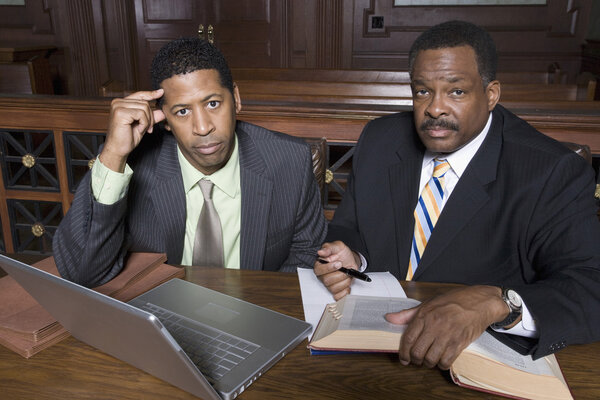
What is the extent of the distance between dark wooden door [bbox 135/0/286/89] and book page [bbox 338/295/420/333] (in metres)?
5.63

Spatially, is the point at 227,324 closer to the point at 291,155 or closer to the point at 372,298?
the point at 372,298

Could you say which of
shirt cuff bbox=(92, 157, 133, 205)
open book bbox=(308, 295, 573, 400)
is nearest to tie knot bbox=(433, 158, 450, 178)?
open book bbox=(308, 295, 573, 400)

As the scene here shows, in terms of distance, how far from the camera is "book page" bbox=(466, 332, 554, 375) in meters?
1.00

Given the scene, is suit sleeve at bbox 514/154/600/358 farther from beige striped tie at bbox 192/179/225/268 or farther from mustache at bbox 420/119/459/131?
beige striped tie at bbox 192/179/225/268

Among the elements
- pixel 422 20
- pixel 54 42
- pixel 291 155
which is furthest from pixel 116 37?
pixel 291 155

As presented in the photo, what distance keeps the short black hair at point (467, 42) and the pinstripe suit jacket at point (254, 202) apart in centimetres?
58

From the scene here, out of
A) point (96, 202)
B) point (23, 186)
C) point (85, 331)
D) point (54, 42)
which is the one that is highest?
point (54, 42)

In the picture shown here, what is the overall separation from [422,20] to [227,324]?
573cm

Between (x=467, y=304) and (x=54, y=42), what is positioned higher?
(x=54, y=42)

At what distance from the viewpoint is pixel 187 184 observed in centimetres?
175

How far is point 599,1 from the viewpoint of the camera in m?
5.48

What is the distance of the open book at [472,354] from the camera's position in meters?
0.94

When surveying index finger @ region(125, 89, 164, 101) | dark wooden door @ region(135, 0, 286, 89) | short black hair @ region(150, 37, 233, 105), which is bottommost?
index finger @ region(125, 89, 164, 101)

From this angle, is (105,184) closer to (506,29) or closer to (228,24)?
(228,24)
